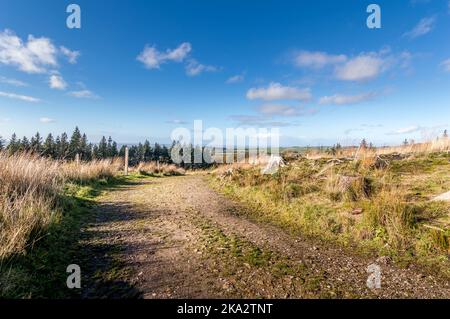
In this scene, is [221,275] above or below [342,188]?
below

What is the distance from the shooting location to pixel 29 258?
394 cm

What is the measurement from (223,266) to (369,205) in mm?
3552

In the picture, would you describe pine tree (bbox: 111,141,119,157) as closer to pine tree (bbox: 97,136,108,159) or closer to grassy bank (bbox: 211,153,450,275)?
pine tree (bbox: 97,136,108,159)

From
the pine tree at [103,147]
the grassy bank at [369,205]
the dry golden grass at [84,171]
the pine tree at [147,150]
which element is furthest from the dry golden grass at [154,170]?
the pine tree at [147,150]

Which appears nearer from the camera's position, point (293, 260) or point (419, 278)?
point (419, 278)

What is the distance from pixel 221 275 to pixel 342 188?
4872 millimetres

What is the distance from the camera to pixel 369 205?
230 inches

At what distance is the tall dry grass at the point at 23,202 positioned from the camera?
4.01 metres

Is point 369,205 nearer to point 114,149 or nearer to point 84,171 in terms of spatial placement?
point 84,171

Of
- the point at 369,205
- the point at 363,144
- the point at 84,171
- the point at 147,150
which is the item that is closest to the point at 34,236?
the point at 369,205

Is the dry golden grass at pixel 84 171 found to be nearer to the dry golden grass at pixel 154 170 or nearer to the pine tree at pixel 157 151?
the dry golden grass at pixel 154 170

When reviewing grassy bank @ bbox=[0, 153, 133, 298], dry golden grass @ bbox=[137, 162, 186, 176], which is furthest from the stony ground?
dry golden grass @ bbox=[137, 162, 186, 176]

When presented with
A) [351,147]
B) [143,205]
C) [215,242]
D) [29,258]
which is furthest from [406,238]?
[351,147]
